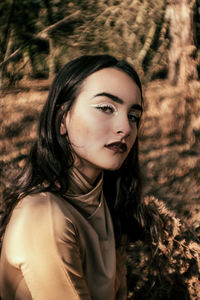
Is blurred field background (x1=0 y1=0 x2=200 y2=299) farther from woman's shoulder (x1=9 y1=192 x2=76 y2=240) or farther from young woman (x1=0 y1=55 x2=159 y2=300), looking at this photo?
woman's shoulder (x1=9 y1=192 x2=76 y2=240)

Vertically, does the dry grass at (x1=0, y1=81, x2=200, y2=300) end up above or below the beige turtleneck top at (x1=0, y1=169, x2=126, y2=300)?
below

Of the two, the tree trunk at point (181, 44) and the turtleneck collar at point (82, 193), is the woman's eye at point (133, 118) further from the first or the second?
the tree trunk at point (181, 44)

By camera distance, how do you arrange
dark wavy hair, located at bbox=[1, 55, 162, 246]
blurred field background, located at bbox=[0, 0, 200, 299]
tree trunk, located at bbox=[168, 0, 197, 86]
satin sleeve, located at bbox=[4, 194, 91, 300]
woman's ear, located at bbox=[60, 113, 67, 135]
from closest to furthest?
satin sleeve, located at bbox=[4, 194, 91, 300]
dark wavy hair, located at bbox=[1, 55, 162, 246]
woman's ear, located at bbox=[60, 113, 67, 135]
blurred field background, located at bbox=[0, 0, 200, 299]
tree trunk, located at bbox=[168, 0, 197, 86]

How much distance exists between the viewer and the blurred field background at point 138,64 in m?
4.12

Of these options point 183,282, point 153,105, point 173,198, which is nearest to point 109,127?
point 183,282

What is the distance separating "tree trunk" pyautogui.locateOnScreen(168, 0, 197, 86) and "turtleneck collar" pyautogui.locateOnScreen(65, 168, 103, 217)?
323cm

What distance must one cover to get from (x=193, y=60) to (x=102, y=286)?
11.9ft

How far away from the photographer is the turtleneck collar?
1777 mm

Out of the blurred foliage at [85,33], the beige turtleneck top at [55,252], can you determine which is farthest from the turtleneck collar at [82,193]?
the blurred foliage at [85,33]

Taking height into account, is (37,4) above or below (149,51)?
above

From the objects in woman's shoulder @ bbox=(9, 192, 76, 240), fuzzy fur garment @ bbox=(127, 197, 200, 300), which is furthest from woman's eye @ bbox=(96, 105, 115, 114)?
fuzzy fur garment @ bbox=(127, 197, 200, 300)

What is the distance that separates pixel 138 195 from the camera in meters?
2.36

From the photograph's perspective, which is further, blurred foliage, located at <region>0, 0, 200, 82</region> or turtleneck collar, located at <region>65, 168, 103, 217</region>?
blurred foliage, located at <region>0, 0, 200, 82</region>

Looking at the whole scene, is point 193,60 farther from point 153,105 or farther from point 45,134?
point 45,134
